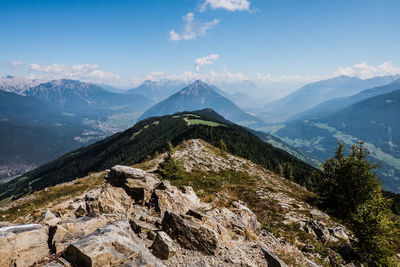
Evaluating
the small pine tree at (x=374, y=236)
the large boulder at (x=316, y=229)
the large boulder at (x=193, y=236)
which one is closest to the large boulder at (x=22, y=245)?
the large boulder at (x=193, y=236)

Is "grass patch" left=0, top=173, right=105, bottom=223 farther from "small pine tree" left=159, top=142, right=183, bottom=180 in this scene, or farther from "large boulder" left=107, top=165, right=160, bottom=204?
"large boulder" left=107, top=165, right=160, bottom=204

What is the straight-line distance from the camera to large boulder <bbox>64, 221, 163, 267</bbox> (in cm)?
870

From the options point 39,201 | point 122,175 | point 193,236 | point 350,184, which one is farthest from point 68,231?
point 350,184

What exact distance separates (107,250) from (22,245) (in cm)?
463

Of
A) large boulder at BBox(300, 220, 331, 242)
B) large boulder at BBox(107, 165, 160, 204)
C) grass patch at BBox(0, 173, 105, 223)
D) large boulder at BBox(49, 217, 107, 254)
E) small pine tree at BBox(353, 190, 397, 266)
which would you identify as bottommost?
grass patch at BBox(0, 173, 105, 223)

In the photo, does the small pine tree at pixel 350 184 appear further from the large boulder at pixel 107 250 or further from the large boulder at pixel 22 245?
the large boulder at pixel 22 245

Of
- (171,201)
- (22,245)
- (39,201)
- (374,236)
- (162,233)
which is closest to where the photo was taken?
(22,245)

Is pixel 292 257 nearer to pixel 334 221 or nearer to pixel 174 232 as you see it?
pixel 174 232

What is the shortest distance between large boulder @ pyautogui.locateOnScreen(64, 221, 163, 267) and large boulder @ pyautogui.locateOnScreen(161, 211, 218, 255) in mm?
2763

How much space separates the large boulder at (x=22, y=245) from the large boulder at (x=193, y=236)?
23.0 feet

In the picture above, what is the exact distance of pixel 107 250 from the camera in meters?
Answer: 8.95

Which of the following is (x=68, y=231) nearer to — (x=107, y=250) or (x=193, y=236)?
(x=107, y=250)

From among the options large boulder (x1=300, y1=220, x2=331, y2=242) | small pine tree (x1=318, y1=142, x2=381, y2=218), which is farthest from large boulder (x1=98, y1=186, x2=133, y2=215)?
small pine tree (x1=318, y1=142, x2=381, y2=218)

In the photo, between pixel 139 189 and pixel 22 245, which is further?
pixel 139 189
